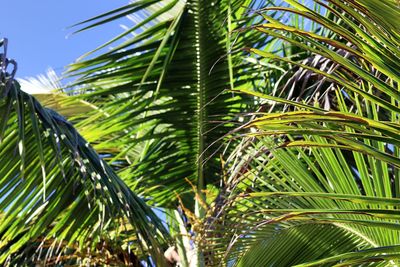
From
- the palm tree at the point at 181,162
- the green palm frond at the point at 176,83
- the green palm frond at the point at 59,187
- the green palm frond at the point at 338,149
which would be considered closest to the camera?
the green palm frond at the point at 338,149

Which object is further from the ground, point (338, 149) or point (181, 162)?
point (338, 149)

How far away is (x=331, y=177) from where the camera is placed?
2.23m

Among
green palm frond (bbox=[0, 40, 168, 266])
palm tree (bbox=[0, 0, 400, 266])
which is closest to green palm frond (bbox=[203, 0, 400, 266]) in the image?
palm tree (bbox=[0, 0, 400, 266])

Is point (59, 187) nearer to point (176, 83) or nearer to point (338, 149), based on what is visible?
point (176, 83)

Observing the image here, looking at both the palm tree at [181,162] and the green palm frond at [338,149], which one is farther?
the palm tree at [181,162]

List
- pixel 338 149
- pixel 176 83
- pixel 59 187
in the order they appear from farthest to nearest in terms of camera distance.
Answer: pixel 176 83
pixel 59 187
pixel 338 149

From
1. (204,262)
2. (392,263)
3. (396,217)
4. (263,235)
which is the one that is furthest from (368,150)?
(204,262)

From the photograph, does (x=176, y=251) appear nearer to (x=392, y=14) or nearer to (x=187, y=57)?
(x=187, y=57)

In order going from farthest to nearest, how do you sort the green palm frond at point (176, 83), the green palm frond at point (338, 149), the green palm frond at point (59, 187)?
the green palm frond at point (176, 83)
the green palm frond at point (59, 187)
the green palm frond at point (338, 149)

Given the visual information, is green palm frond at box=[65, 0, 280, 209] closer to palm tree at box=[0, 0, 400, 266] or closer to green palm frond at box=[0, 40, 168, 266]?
palm tree at box=[0, 0, 400, 266]

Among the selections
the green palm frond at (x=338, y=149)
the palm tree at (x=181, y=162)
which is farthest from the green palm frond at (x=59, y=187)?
the green palm frond at (x=338, y=149)

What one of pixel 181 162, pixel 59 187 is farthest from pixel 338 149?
pixel 181 162

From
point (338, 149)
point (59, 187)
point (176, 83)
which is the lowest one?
point (59, 187)

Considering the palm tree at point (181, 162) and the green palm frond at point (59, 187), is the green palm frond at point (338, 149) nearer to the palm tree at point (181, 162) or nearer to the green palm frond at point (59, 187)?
the palm tree at point (181, 162)
